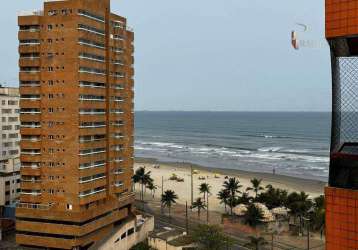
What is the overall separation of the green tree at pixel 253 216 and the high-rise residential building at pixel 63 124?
25571 mm

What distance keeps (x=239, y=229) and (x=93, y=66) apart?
4096 centimetres

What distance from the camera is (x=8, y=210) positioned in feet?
289

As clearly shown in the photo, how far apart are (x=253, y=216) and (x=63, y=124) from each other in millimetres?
37080


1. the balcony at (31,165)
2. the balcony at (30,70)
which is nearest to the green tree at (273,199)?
the balcony at (31,165)

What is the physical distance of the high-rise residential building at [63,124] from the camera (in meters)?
67.5

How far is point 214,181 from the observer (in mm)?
139250

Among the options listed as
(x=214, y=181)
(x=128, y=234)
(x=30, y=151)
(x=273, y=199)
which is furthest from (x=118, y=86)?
(x=214, y=181)

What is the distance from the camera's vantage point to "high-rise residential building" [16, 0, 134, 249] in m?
67.5

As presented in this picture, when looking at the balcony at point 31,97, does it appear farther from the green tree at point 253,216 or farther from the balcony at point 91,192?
the green tree at point 253,216

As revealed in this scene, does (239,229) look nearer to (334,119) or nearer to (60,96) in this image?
(60,96)

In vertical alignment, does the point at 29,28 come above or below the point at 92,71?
above

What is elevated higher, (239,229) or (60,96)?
(60,96)

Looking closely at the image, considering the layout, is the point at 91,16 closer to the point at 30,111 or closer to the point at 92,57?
the point at 92,57

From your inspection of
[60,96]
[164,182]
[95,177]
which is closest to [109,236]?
[95,177]
